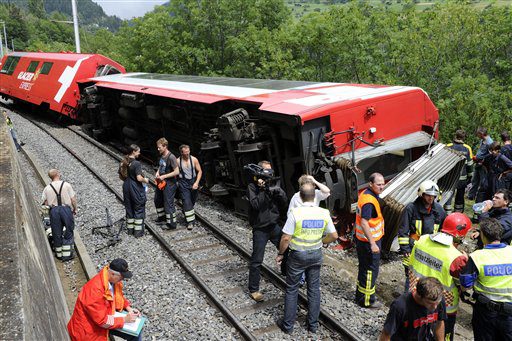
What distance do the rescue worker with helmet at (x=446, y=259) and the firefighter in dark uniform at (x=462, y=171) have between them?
171 inches

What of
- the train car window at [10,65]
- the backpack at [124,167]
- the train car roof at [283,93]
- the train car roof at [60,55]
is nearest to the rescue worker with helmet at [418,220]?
the train car roof at [283,93]

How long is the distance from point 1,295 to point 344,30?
18014 mm

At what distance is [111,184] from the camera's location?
34.9ft

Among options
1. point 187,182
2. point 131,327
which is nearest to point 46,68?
point 187,182

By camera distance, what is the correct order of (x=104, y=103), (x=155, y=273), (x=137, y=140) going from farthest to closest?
1. (x=104, y=103)
2. (x=137, y=140)
3. (x=155, y=273)

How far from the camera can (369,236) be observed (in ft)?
16.6

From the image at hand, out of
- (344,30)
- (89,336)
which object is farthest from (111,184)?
(344,30)

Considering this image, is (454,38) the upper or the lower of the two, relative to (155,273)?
upper

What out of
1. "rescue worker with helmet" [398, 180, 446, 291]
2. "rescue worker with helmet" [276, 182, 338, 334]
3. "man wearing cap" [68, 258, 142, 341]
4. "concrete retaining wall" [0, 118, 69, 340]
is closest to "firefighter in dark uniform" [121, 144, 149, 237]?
"concrete retaining wall" [0, 118, 69, 340]

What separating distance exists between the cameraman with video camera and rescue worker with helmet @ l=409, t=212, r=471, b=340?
182 cm

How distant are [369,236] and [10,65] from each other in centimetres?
2358

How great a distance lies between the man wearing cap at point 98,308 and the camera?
12.1 ft

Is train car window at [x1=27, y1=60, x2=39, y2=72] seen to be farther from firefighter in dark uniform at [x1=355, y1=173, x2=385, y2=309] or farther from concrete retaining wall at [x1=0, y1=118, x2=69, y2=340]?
firefighter in dark uniform at [x1=355, y1=173, x2=385, y2=309]

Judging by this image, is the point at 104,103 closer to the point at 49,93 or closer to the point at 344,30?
the point at 49,93
